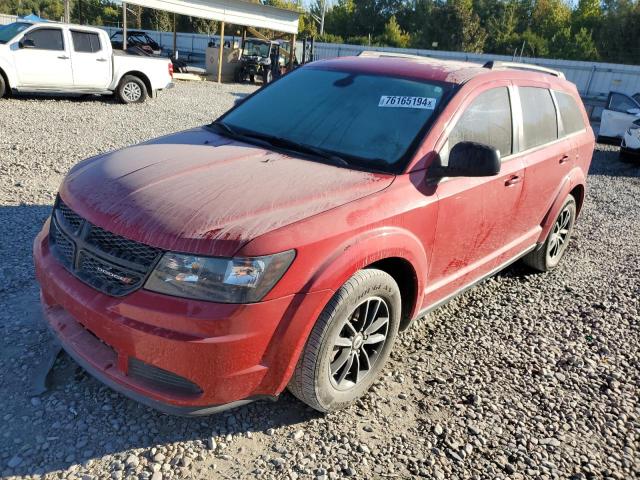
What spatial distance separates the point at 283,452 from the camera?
2541 mm

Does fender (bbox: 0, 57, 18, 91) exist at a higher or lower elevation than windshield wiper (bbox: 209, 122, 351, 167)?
lower

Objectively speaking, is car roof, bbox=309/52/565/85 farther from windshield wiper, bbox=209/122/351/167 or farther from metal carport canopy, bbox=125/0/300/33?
metal carport canopy, bbox=125/0/300/33

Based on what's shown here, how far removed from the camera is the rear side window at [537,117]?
12.8ft

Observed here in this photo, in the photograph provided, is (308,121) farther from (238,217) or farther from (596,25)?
(596,25)

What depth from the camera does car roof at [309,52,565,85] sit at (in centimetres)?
343

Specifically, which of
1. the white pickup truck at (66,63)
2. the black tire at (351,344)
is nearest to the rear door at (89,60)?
the white pickup truck at (66,63)

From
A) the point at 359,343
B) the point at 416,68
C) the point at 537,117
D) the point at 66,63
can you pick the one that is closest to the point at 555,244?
the point at 537,117

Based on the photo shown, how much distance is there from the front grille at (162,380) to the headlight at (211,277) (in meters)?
0.37

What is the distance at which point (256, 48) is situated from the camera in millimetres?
25812

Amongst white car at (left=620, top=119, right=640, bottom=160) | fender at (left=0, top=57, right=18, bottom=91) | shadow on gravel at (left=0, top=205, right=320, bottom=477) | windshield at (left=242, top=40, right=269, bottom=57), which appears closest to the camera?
shadow on gravel at (left=0, top=205, right=320, bottom=477)

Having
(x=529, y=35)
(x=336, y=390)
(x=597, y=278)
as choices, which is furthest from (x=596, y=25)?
(x=336, y=390)

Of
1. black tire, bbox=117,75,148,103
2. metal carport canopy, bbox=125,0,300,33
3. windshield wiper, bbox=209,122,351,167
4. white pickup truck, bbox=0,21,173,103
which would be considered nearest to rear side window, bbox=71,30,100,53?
white pickup truck, bbox=0,21,173,103

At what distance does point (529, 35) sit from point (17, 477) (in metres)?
52.5

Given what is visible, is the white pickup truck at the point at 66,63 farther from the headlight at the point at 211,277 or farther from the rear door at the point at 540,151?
the headlight at the point at 211,277
